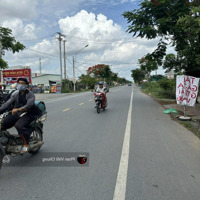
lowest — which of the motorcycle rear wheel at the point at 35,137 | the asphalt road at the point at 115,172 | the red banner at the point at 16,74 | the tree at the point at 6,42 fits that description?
the asphalt road at the point at 115,172

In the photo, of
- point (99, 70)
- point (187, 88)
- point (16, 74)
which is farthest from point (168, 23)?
point (99, 70)

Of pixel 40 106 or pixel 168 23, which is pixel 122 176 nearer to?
pixel 40 106

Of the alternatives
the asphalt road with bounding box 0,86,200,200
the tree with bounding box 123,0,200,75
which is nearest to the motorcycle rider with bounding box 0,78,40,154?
the asphalt road with bounding box 0,86,200,200

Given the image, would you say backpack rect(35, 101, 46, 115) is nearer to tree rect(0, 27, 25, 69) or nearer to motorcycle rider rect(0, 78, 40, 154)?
motorcycle rider rect(0, 78, 40, 154)

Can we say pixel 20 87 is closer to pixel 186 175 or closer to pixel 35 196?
pixel 35 196

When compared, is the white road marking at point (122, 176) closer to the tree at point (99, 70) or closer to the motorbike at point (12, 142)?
the motorbike at point (12, 142)

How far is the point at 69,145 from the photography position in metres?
5.62

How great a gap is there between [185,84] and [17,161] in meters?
7.43

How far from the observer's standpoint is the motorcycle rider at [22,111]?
4.19m

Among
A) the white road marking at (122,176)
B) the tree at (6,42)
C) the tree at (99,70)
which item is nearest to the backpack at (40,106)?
the white road marking at (122,176)

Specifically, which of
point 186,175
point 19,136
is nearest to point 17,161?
point 19,136

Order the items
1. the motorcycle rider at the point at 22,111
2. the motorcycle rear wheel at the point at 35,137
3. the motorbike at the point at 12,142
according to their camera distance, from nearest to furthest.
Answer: the motorbike at the point at 12,142
the motorcycle rider at the point at 22,111
the motorcycle rear wheel at the point at 35,137

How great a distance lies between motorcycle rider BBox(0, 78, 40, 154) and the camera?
4.19 m

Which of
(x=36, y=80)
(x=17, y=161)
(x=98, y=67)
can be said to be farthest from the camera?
(x=98, y=67)
